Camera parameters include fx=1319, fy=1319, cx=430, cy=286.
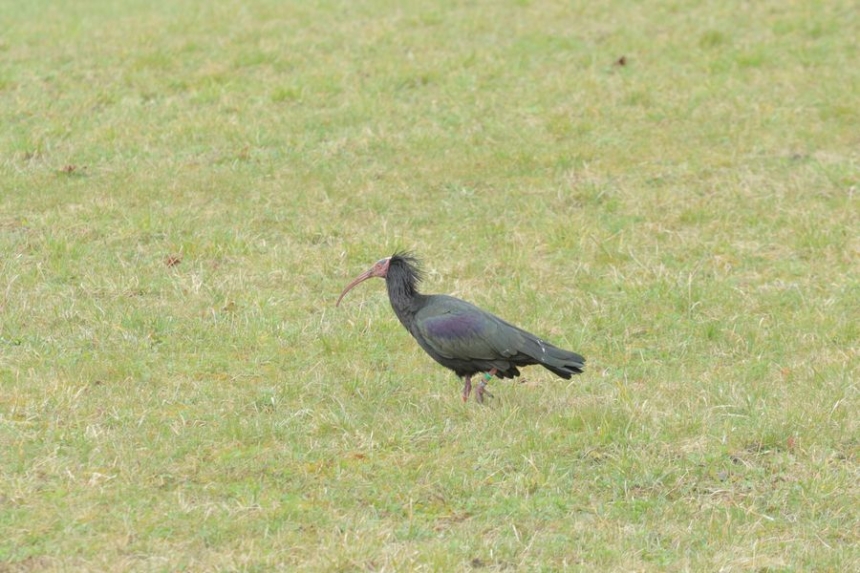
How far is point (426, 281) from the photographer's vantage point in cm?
1186

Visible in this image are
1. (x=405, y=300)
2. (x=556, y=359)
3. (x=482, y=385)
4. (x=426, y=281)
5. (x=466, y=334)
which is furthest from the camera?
(x=426, y=281)

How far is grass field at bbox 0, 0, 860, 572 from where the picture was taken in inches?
303

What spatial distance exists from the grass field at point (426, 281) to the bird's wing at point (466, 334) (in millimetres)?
388

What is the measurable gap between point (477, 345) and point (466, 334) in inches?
4.5

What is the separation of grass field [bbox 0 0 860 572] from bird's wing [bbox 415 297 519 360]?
1.27 ft

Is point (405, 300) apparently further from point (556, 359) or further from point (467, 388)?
point (556, 359)

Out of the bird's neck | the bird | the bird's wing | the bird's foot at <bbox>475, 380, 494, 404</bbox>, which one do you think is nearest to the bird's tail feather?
the bird

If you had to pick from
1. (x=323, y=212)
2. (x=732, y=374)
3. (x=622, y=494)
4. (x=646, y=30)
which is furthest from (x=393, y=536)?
(x=646, y=30)

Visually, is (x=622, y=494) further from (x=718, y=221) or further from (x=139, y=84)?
(x=139, y=84)

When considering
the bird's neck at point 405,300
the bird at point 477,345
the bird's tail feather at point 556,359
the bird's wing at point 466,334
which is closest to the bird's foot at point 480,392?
the bird at point 477,345

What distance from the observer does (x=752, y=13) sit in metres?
20.2

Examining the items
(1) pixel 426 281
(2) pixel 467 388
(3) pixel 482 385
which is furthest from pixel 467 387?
(1) pixel 426 281

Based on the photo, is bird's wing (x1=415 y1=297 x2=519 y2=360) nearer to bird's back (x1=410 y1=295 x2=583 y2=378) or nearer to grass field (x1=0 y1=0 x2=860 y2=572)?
bird's back (x1=410 y1=295 x2=583 y2=378)

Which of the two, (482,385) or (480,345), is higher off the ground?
(480,345)
